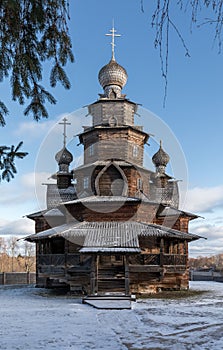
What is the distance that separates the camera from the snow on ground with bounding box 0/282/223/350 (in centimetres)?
713

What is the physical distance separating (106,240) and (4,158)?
10.6 meters

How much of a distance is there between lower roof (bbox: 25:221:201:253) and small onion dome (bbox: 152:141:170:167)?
323 inches

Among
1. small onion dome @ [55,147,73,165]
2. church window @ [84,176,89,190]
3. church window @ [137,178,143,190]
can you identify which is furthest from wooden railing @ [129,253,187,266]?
small onion dome @ [55,147,73,165]

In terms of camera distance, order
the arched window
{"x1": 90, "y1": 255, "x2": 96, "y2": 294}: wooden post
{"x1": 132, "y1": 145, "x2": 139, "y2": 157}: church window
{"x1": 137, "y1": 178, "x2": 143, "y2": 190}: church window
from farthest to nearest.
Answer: {"x1": 132, "y1": 145, "x2": 139, "y2": 157}: church window → {"x1": 137, "y1": 178, "x2": 143, "y2": 190}: church window → the arched window → {"x1": 90, "y1": 255, "x2": 96, "y2": 294}: wooden post

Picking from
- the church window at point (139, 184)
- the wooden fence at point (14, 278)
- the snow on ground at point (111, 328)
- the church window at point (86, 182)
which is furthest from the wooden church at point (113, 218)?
the wooden fence at point (14, 278)

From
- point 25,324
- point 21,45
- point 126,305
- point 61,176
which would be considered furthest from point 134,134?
point 21,45

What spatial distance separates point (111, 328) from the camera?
28.8 ft

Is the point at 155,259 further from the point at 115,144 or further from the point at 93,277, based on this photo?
the point at 115,144

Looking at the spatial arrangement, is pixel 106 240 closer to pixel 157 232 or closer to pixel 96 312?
pixel 157 232

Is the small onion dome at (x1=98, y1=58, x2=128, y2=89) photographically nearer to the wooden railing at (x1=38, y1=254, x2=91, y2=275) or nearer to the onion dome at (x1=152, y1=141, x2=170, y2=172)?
the onion dome at (x1=152, y1=141, x2=170, y2=172)

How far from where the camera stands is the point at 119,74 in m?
22.8

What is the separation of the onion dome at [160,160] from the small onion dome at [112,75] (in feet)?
17.0

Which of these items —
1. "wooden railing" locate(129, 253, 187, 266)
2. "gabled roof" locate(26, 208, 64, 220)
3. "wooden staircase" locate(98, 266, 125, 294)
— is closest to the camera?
"wooden staircase" locate(98, 266, 125, 294)

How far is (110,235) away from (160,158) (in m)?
10.2
